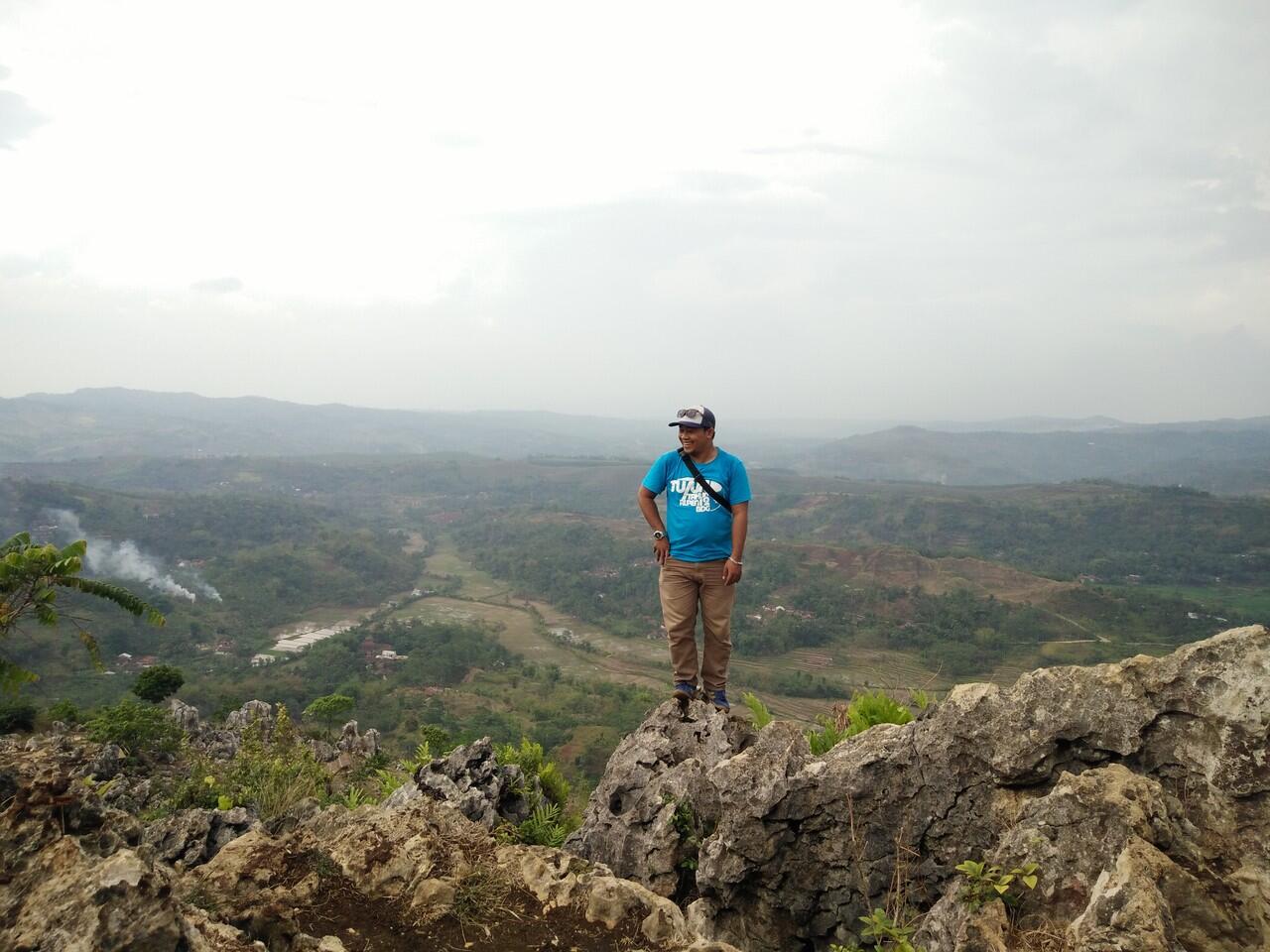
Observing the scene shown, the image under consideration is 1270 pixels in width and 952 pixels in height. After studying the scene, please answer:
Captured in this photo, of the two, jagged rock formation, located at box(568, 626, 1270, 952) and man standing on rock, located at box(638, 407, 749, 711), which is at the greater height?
man standing on rock, located at box(638, 407, 749, 711)

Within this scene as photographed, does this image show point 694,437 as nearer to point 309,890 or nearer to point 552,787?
point 552,787

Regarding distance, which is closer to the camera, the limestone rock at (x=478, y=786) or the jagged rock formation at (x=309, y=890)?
the jagged rock formation at (x=309, y=890)

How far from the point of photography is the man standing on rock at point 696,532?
269 inches

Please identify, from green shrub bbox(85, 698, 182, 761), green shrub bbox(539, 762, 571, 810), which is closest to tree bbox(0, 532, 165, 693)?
green shrub bbox(539, 762, 571, 810)

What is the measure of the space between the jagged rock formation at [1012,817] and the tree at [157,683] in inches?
1587

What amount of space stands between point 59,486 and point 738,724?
6480 inches

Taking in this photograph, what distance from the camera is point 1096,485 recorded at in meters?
161

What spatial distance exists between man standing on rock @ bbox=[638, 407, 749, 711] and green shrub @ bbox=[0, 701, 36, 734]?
3662 cm

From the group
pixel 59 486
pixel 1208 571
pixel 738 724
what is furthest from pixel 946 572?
pixel 59 486

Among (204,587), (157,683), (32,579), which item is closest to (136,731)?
(157,683)

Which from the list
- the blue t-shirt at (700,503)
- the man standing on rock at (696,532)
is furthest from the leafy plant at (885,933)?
the blue t-shirt at (700,503)

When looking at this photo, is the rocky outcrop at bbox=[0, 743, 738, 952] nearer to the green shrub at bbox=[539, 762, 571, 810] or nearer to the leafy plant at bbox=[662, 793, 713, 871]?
the leafy plant at bbox=[662, 793, 713, 871]

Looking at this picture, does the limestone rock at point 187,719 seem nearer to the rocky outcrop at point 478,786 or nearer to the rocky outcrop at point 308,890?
the rocky outcrop at point 478,786

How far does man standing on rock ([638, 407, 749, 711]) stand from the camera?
6.83 m
